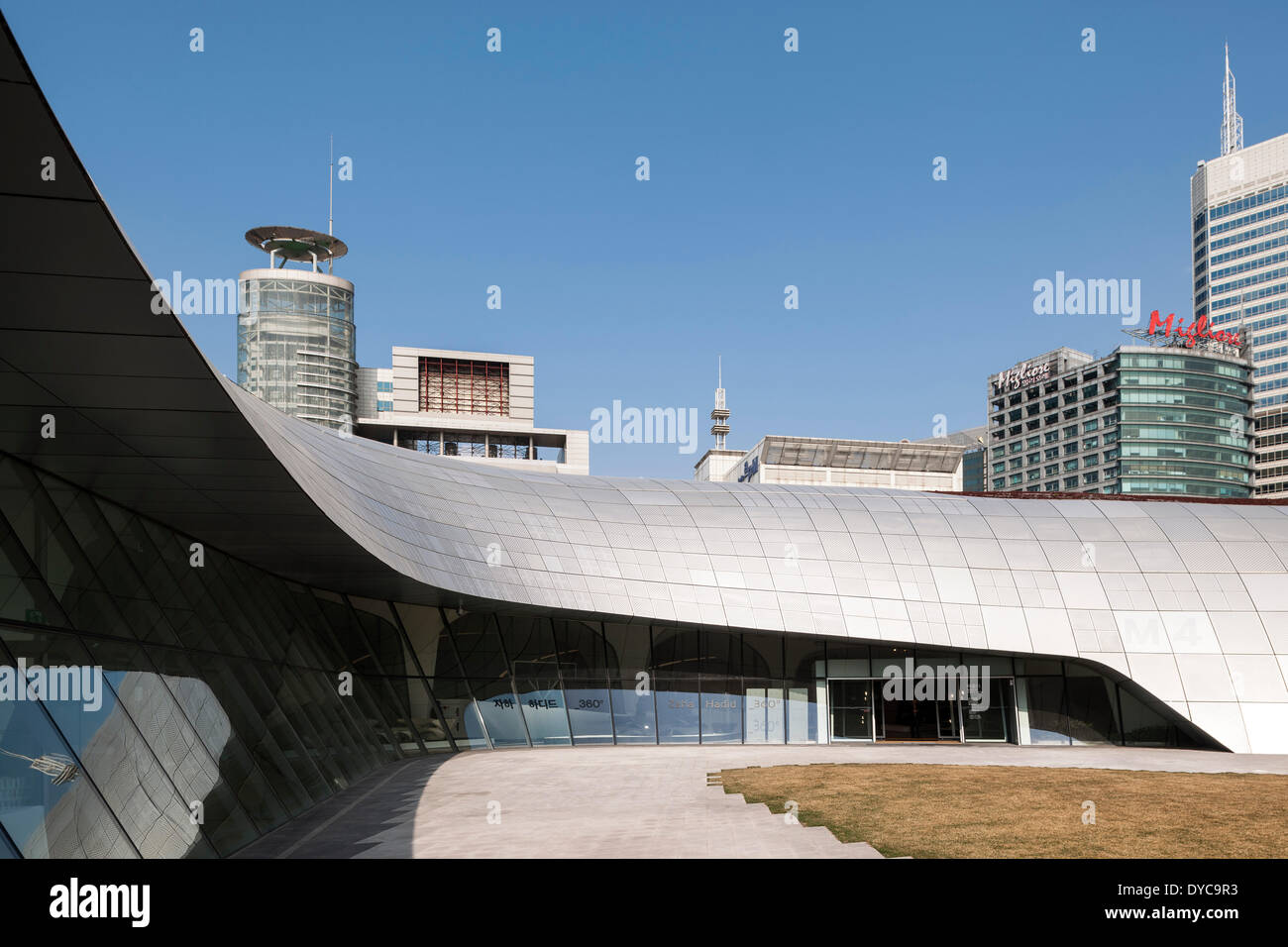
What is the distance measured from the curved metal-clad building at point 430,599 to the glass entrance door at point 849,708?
0.08m

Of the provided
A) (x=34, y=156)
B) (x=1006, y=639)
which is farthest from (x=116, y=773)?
(x=1006, y=639)

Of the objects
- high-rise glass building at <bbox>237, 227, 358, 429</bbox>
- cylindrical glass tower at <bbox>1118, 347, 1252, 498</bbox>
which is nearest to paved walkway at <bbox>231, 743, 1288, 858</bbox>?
high-rise glass building at <bbox>237, 227, 358, 429</bbox>

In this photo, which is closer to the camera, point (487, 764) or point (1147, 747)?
point (487, 764)

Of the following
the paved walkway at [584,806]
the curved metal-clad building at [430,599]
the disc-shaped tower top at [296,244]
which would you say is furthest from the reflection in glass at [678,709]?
the disc-shaped tower top at [296,244]

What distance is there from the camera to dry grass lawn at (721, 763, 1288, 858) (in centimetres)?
1545

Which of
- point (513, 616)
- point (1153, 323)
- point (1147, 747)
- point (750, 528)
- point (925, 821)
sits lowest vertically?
point (1147, 747)

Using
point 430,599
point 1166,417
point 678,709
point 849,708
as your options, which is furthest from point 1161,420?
point 430,599

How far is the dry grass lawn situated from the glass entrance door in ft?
31.8

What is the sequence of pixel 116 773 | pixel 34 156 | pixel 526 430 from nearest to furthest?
pixel 34 156, pixel 116 773, pixel 526 430

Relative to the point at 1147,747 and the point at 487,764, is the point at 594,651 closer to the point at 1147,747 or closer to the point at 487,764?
the point at 487,764

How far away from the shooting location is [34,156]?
5723mm

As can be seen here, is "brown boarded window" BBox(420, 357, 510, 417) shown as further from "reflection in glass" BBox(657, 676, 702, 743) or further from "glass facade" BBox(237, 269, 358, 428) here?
"reflection in glass" BBox(657, 676, 702, 743)

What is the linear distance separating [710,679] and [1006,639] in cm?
1015

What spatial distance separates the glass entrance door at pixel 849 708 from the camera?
37531 millimetres
